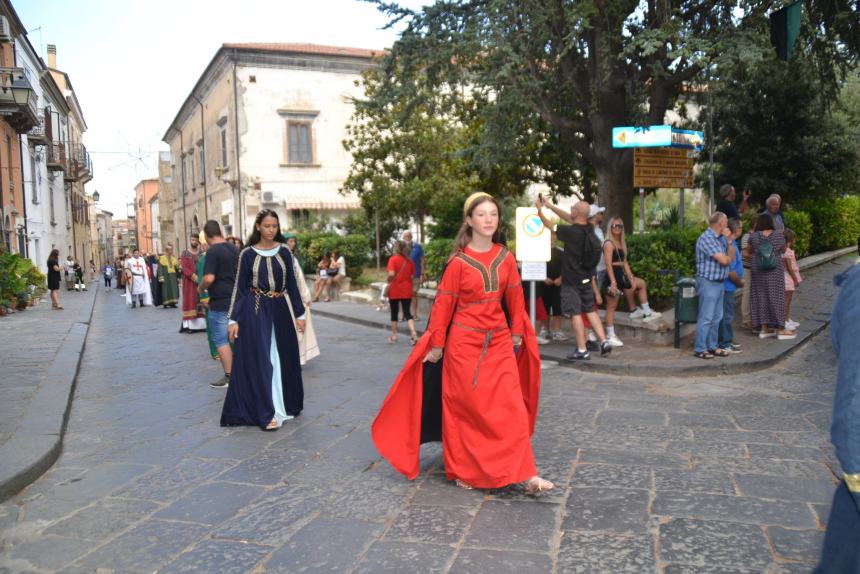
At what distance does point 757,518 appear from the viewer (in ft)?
12.5

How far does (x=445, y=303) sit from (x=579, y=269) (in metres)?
4.49

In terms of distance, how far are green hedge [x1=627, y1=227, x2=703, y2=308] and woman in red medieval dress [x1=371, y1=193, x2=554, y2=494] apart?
6371 mm

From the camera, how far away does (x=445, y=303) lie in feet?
14.4

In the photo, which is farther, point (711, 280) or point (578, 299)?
point (578, 299)

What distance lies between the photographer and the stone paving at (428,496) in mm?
3438

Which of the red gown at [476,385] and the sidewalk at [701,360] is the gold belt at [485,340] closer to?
the red gown at [476,385]

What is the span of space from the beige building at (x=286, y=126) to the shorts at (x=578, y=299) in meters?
20.4

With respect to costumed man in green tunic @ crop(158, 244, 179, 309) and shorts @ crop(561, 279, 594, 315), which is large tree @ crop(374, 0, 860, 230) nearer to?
shorts @ crop(561, 279, 594, 315)

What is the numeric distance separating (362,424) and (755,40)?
23.7 ft

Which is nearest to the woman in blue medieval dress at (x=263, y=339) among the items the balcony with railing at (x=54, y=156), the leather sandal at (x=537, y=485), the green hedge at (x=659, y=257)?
the leather sandal at (x=537, y=485)

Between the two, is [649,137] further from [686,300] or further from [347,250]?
[347,250]

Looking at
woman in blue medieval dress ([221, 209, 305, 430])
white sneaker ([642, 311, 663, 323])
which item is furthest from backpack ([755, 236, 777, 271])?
woman in blue medieval dress ([221, 209, 305, 430])

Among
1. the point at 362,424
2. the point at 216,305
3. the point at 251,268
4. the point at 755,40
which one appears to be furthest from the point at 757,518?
the point at 755,40

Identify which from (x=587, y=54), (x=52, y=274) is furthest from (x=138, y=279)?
(x=587, y=54)
